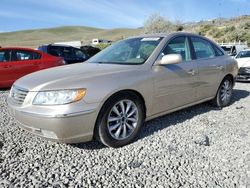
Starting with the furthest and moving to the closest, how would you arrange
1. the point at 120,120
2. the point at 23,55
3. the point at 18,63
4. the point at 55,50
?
the point at 55,50, the point at 23,55, the point at 18,63, the point at 120,120

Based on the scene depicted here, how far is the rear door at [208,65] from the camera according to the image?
16.2 ft

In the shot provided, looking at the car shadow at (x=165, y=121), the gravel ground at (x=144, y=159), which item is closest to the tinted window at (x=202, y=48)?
the car shadow at (x=165, y=121)

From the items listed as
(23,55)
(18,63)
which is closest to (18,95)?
(18,63)

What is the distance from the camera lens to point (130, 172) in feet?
9.96

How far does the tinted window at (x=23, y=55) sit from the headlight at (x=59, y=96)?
5723 millimetres

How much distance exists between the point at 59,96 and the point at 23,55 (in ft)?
19.6

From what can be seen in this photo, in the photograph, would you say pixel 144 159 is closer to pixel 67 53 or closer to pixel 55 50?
pixel 55 50

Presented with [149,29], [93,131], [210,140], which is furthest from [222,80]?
[149,29]

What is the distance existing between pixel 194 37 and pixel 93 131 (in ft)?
9.20

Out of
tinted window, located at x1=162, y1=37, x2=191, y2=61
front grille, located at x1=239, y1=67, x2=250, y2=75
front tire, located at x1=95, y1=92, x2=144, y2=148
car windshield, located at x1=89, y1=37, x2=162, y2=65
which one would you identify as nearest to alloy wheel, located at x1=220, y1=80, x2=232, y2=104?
tinted window, located at x1=162, y1=37, x2=191, y2=61

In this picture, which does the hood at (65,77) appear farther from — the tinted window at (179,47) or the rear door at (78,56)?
the rear door at (78,56)

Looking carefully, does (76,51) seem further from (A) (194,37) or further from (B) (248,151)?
(B) (248,151)

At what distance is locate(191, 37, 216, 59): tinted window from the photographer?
497 cm

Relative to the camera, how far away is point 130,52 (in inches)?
173
